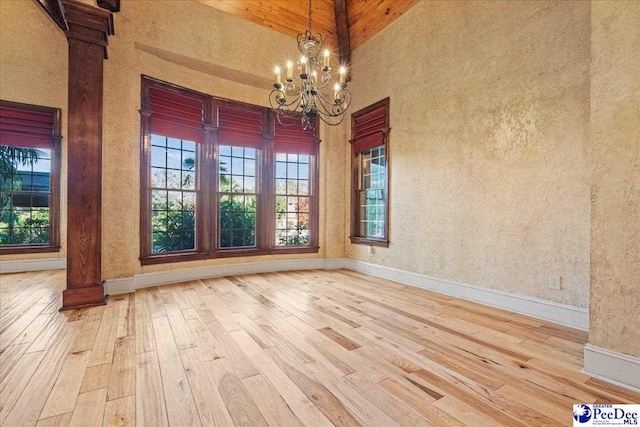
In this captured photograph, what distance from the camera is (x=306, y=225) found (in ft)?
18.9

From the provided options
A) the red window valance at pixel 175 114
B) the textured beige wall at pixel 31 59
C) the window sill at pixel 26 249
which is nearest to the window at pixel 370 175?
the red window valance at pixel 175 114

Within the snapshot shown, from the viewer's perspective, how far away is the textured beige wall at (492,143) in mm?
2869

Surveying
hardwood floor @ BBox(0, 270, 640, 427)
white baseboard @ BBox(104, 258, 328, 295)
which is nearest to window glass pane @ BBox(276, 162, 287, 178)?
white baseboard @ BBox(104, 258, 328, 295)

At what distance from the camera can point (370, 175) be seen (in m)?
5.43

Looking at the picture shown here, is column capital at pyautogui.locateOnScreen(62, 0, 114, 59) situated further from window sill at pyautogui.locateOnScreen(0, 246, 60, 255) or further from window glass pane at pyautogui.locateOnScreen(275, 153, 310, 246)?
window sill at pyautogui.locateOnScreen(0, 246, 60, 255)

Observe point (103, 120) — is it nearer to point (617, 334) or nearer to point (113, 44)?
point (113, 44)

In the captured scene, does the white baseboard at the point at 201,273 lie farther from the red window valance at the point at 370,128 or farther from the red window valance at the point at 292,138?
the red window valance at the point at 370,128

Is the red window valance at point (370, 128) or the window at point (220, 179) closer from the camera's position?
the window at point (220, 179)

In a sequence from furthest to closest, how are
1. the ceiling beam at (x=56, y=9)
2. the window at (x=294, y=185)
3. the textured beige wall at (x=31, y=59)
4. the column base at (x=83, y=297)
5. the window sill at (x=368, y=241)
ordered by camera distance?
1. the window at (x=294, y=185)
2. the textured beige wall at (x=31, y=59)
3. the window sill at (x=368, y=241)
4. the column base at (x=83, y=297)
5. the ceiling beam at (x=56, y=9)

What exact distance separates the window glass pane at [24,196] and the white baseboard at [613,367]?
26.0 feet

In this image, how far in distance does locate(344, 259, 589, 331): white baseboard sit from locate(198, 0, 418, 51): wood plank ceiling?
4.16 metres

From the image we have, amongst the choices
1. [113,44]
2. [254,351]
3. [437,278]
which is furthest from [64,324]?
[437,278]

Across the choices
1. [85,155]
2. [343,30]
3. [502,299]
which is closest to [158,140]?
[85,155]

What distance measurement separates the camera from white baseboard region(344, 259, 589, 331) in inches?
111
